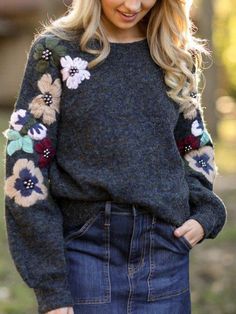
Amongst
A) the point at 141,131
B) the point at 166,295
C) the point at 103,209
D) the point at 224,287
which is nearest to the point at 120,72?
the point at 141,131

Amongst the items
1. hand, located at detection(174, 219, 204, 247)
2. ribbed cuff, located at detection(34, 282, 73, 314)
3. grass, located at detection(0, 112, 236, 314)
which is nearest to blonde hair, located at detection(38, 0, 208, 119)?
hand, located at detection(174, 219, 204, 247)

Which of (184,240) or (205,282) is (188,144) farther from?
(205,282)

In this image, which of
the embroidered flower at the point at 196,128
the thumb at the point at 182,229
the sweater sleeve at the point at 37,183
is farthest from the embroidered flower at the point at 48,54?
the thumb at the point at 182,229

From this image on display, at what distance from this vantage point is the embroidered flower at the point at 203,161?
3.20 metres

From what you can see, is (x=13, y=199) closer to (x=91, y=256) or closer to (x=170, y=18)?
(x=91, y=256)

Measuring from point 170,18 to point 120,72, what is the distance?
0.32 m

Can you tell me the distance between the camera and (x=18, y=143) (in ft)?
9.41

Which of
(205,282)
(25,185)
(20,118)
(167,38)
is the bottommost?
(205,282)

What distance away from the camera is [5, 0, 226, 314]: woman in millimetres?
2846

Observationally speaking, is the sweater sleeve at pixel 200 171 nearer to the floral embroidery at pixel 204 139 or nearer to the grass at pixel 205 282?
the floral embroidery at pixel 204 139

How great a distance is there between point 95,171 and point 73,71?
34 cm

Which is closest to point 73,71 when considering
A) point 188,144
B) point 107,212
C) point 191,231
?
point 107,212

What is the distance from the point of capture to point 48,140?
287 centimetres

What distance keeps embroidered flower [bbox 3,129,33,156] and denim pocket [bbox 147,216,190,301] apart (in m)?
0.49
